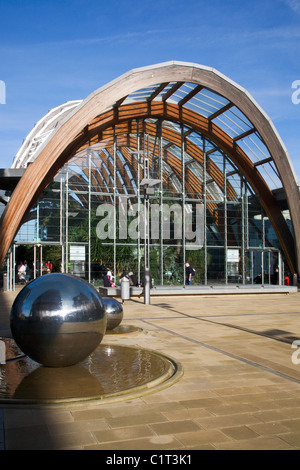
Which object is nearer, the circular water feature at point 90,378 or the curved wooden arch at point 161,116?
the circular water feature at point 90,378

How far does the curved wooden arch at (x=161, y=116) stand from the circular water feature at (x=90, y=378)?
50.9 feet

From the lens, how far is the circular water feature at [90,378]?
602 cm

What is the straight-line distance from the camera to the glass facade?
2805 cm

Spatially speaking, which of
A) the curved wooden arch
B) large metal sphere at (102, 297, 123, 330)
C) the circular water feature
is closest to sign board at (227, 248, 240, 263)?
the curved wooden arch

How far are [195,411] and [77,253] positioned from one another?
23.0 m

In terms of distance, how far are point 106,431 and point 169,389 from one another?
6.09 ft

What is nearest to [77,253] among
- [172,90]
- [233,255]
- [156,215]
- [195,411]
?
[156,215]

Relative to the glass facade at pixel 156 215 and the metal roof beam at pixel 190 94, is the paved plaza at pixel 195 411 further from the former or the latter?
the metal roof beam at pixel 190 94

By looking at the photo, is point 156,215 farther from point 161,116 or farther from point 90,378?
point 90,378

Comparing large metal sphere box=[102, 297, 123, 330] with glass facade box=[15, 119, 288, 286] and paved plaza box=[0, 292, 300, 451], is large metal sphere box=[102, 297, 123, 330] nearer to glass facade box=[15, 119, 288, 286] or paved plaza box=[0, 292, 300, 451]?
paved plaza box=[0, 292, 300, 451]

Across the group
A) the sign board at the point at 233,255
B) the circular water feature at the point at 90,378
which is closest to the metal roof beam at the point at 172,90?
the sign board at the point at 233,255

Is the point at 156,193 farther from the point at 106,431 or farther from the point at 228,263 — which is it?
the point at 106,431

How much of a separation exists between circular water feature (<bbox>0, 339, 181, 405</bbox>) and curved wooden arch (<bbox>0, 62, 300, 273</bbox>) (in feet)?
50.9

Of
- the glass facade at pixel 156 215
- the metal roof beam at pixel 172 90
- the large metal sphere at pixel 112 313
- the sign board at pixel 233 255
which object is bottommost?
the large metal sphere at pixel 112 313
